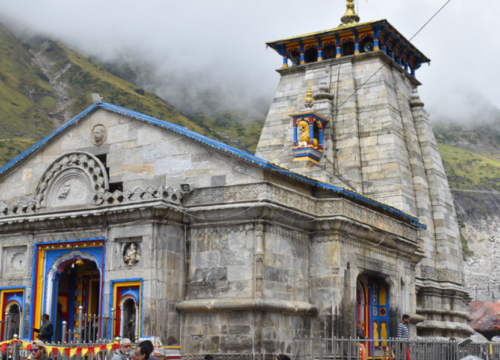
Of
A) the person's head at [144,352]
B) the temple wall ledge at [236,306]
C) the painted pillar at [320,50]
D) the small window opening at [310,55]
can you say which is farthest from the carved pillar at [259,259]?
the small window opening at [310,55]

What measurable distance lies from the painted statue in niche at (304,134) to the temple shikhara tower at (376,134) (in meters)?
0.07

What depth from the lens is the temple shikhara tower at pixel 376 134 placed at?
31469 millimetres

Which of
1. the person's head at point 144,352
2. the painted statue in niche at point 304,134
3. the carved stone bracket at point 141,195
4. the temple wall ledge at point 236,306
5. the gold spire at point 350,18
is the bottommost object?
the person's head at point 144,352

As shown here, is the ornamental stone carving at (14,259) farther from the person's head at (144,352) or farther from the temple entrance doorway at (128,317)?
the person's head at (144,352)

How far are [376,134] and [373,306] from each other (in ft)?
29.9

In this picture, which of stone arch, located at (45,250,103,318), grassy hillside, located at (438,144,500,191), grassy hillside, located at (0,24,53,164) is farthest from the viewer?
grassy hillside, located at (438,144,500,191)

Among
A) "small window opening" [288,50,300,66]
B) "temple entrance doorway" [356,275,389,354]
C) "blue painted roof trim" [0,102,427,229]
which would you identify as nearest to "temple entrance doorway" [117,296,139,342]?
"blue painted roof trim" [0,102,427,229]

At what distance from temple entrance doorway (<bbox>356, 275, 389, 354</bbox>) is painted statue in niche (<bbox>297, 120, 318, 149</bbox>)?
595cm

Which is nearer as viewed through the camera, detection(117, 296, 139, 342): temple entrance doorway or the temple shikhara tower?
detection(117, 296, 139, 342): temple entrance doorway

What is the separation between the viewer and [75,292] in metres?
24.9

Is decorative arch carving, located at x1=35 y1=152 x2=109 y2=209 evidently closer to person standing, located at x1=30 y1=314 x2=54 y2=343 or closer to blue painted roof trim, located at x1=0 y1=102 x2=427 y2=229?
blue painted roof trim, located at x1=0 y1=102 x2=427 y2=229

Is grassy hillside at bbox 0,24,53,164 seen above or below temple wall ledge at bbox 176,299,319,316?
above

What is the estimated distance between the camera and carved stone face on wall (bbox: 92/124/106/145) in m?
23.6

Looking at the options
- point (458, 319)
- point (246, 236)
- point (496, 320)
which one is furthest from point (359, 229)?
point (496, 320)
